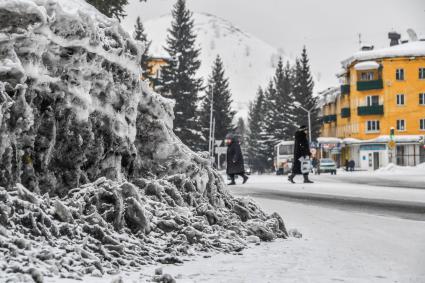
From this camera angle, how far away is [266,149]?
81000 mm

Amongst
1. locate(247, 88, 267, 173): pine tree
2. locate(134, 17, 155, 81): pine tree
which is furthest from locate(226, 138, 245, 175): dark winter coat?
locate(247, 88, 267, 173): pine tree

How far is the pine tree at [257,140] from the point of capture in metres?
82.5

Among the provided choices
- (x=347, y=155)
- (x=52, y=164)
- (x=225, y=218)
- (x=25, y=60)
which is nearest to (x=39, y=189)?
(x=52, y=164)

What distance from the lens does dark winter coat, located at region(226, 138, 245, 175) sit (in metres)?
19.0

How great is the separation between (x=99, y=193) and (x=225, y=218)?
1877 millimetres

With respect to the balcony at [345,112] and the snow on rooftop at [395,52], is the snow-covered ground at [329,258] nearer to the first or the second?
the snow on rooftop at [395,52]

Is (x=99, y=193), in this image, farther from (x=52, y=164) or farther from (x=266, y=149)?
(x=266, y=149)

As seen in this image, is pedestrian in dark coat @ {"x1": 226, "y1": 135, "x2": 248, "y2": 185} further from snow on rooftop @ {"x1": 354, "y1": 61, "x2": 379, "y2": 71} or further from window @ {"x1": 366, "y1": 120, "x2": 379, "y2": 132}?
window @ {"x1": 366, "y1": 120, "x2": 379, "y2": 132}

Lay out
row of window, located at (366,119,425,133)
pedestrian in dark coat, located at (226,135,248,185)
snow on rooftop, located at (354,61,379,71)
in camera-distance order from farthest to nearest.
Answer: snow on rooftop, located at (354,61,379,71), row of window, located at (366,119,425,133), pedestrian in dark coat, located at (226,135,248,185)

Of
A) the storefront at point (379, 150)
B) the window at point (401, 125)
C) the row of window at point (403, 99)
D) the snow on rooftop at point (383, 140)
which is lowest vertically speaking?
the storefront at point (379, 150)

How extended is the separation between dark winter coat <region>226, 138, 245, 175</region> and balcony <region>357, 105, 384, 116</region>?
53.0 metres

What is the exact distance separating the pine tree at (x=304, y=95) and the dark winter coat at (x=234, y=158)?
185ft

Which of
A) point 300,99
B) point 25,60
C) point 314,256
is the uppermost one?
point 300,99

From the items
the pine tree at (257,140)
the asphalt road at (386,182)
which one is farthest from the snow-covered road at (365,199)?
the pine tree at (257,140)
